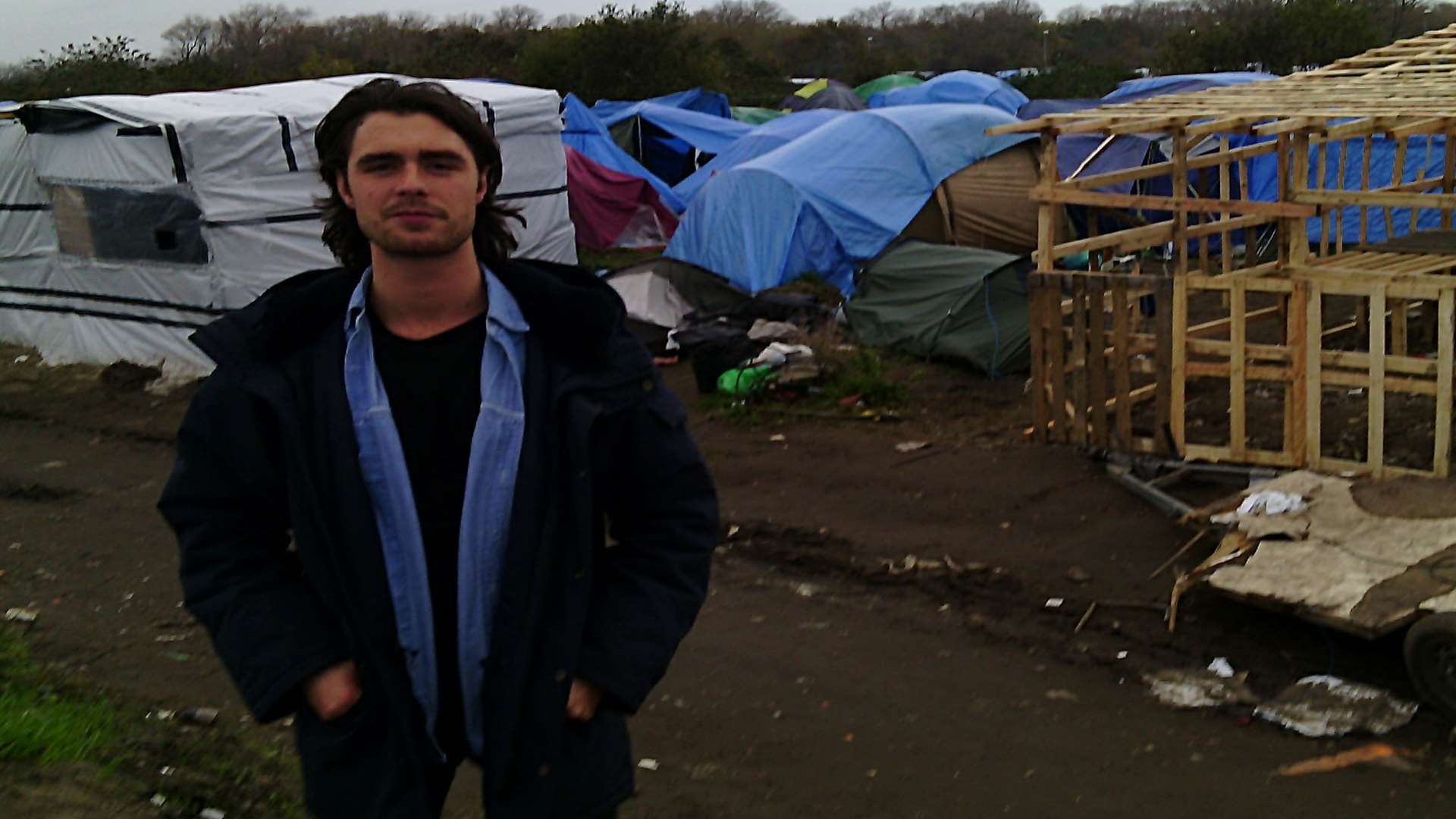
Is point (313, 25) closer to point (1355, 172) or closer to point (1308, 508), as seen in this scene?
point (1355, 172)

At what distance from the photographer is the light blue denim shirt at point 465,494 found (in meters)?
2.32

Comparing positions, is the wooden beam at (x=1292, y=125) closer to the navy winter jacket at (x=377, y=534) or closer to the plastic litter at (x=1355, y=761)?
the plastic litter at (x=1355, y=761)

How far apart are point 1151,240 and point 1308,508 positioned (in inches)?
125

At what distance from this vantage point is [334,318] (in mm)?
2424

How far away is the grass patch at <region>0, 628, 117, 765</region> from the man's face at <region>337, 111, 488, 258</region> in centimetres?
248

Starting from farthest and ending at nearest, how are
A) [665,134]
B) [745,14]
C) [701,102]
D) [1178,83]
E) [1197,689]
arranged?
1. [745,14]
2. [701,102]
3. [665,134]
4. [1178,83]
5. [1197,689]

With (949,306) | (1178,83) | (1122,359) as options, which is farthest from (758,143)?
(1122,359)

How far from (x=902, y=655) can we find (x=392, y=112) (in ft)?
13.0

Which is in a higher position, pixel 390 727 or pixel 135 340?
pixel 390 727

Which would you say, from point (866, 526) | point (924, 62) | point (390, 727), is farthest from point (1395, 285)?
point (924, 62)

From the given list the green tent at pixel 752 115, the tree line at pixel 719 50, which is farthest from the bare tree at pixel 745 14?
the green tent at pixel 752 115

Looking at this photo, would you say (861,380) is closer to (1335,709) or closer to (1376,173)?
(1335,709)

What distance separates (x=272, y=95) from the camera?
13102mm

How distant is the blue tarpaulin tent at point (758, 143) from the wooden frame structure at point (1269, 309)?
944 centimetres
